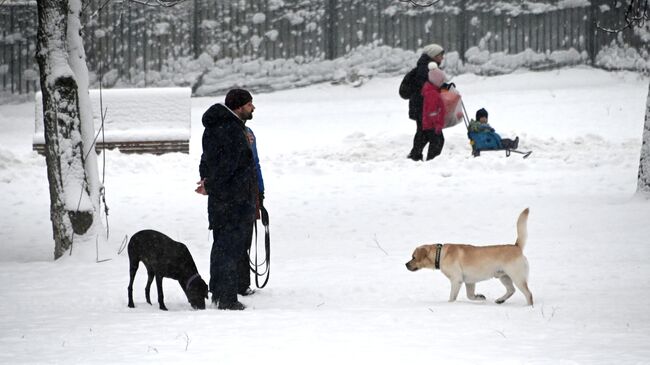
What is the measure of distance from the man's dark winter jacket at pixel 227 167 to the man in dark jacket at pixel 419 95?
8467mm

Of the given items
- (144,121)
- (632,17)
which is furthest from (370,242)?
(144,121)

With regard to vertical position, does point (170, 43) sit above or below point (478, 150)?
above

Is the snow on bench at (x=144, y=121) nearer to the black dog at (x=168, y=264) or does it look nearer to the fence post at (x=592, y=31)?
the black dog at (x=168, y=264)

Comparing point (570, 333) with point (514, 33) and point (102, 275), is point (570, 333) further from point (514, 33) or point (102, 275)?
point (514, 33)

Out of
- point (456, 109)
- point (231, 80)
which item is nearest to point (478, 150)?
point (456, 109)

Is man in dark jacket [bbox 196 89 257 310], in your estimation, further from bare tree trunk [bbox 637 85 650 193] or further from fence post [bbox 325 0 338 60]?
fence post [bbox 325 0 338 60]

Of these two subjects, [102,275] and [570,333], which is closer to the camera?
[570,333]

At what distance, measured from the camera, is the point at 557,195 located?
1326 centimetres

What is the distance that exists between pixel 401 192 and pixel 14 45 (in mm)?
13396

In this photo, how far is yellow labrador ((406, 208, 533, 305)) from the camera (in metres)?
7.99

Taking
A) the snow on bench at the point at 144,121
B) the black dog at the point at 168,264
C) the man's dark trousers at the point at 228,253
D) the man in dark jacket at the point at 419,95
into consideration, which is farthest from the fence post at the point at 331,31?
the man's dark trousers at the point at 228,253

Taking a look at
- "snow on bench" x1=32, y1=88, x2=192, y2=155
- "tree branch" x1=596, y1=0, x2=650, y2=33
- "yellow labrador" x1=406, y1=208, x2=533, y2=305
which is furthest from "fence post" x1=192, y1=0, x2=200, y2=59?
"yellow labrador" x1=406, y1=208, x2=533, y2=305

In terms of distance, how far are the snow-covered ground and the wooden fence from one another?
5.66 feet

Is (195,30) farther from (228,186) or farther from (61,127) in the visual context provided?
(228,186)
